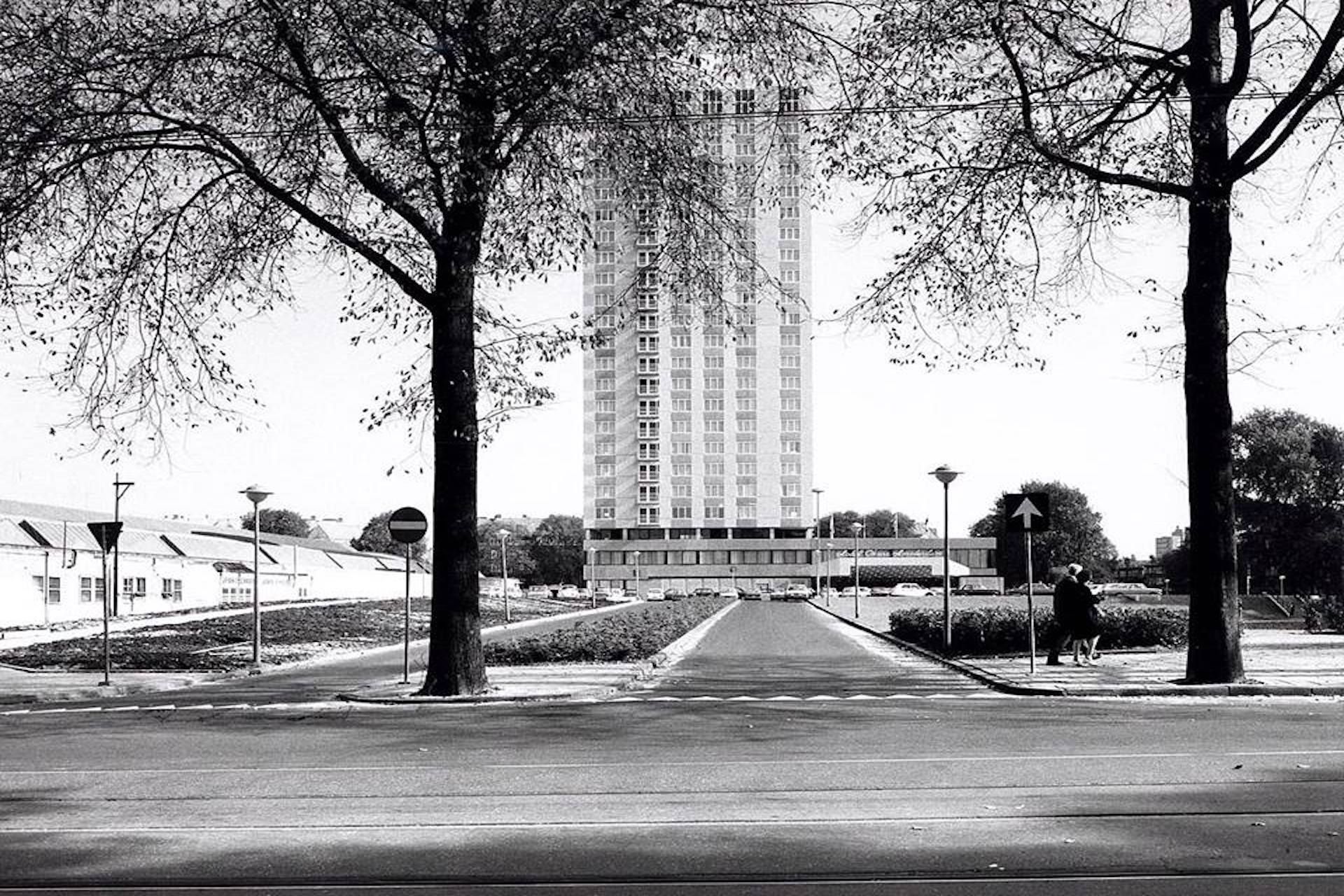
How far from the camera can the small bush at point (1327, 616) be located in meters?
33.4

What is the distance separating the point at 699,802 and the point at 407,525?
11.3m

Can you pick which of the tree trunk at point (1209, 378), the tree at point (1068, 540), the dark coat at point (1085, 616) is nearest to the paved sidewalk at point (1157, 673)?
the dark coat at point (1085, 616)

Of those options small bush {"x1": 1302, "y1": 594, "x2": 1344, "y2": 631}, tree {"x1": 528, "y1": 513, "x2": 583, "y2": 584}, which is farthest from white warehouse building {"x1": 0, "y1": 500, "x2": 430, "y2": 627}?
tree {"x1": 528, "y1": 513, "x2": 583, "y2": 584}

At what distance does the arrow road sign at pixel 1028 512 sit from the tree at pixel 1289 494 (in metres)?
88.6

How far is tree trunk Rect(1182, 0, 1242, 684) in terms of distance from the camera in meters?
17.0

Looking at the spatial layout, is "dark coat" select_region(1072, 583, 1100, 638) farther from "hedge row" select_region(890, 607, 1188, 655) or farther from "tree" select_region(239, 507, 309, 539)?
"tree" select_region(239, 507, 309, 539)

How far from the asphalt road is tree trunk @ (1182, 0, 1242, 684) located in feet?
9.18

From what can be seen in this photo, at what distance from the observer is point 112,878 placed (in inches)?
265

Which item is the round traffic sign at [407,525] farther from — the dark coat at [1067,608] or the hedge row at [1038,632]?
the hedge row at [1038,632]

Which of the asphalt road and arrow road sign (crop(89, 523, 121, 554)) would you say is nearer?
the asphalt road

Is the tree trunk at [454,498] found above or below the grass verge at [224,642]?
above

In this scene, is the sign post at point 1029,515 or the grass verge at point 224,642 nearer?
the sign post at point 1029,515

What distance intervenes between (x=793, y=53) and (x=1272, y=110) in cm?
616

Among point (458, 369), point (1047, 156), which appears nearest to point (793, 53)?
point (1047, 156)
